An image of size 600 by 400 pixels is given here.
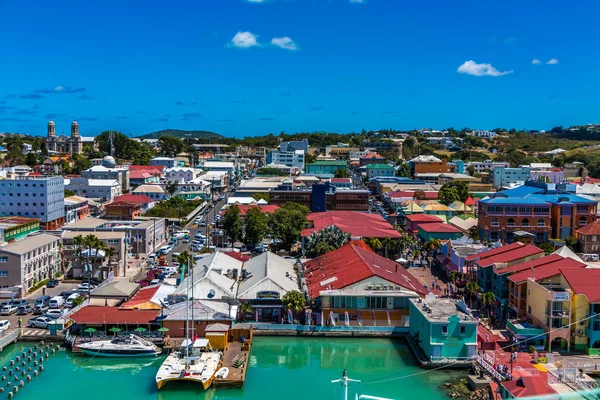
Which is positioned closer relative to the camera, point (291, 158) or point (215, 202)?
point (215, 202)

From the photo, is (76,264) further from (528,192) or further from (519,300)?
(528,192)

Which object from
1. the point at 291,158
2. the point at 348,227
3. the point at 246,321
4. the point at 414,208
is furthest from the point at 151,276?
the point at 291,158

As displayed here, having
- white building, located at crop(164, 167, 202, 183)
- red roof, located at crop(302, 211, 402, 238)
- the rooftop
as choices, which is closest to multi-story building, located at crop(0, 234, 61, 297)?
red roof, located at crop(302, 211, 402, 238)

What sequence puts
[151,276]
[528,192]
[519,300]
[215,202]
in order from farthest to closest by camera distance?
Answer: [215,202], [528,192], [151,276], [519,300]

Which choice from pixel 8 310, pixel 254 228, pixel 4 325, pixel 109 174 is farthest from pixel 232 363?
pixel 109 174

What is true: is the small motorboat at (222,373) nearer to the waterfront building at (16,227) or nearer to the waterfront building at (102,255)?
the waterfront building at (102,255)

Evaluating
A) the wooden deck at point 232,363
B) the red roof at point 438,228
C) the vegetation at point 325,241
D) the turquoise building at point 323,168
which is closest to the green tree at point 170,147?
the turquoise building at point 323,168

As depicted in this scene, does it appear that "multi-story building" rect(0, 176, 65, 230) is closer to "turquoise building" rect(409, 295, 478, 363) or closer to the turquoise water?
the turquoise water
